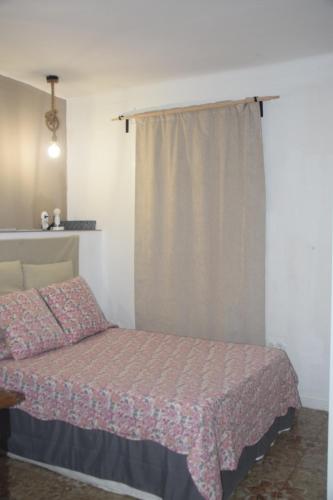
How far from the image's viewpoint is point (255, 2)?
2.56 m

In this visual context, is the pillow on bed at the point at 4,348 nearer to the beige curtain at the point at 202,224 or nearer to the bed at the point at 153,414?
the bed at the point at 153,414

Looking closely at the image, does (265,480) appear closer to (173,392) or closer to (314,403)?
(173,392)

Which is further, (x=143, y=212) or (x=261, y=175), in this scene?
(x=143, y=212)

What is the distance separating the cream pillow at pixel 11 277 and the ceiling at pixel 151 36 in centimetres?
146

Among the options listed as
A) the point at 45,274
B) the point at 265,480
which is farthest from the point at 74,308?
the point at 265,480

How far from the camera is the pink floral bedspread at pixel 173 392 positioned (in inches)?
89.6

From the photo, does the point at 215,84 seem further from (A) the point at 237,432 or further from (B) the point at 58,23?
(A) the point at 237,432

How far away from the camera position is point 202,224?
385 cm

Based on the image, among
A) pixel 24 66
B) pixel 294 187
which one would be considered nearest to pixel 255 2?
pixel 294 187

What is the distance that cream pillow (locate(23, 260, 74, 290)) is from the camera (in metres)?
3.58

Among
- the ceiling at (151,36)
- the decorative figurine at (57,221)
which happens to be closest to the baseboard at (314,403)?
the decorative figurine at (57,221)

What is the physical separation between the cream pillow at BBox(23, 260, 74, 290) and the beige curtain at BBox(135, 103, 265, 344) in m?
0.63

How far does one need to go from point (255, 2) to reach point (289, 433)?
2590mm

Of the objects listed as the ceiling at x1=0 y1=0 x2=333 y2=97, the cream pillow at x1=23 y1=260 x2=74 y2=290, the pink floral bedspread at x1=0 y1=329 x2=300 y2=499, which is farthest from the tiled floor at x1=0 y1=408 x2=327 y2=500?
the ceiling at x1=0 y1=0 x2=333 y2=97
